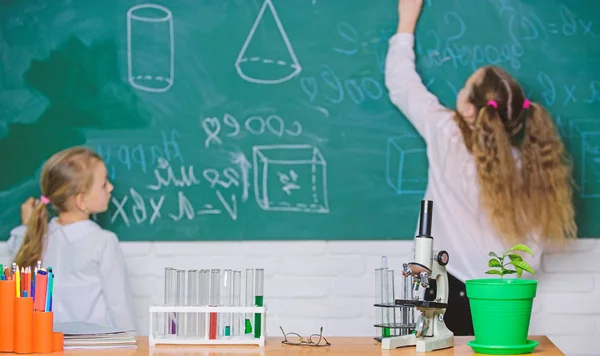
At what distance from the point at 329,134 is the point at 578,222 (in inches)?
39.2

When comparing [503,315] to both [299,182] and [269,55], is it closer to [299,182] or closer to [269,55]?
[299,182]

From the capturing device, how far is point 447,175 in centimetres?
341

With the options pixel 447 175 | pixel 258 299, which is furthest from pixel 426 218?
pixel 447 175

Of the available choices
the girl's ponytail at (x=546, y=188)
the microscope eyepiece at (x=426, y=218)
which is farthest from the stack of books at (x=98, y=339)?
the girl's ponytail at (x=546, y=188)

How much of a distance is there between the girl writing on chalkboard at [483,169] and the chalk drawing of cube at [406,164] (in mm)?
32

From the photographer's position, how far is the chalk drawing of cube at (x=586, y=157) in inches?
134

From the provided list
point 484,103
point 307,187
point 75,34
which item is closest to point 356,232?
point 307,187

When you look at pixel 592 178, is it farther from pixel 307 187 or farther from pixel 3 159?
pixel 3 159

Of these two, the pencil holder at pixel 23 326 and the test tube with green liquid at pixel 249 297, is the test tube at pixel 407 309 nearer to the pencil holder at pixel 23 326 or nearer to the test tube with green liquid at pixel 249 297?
the test tube with green liquid at pixel 249 297

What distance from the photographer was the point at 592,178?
3400 millimetres

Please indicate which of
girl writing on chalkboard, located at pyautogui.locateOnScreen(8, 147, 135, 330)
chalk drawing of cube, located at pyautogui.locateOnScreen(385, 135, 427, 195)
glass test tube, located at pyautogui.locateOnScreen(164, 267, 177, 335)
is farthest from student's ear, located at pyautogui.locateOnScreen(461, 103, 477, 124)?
glass test tube, located at pyautogui.locateOnScreen(164, 267, 177, 335)

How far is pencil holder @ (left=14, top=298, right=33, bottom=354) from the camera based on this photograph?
222 cm

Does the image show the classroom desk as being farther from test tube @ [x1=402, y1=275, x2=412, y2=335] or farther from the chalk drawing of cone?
the chalk drawing of cone

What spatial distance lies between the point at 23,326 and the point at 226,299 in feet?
1.67
